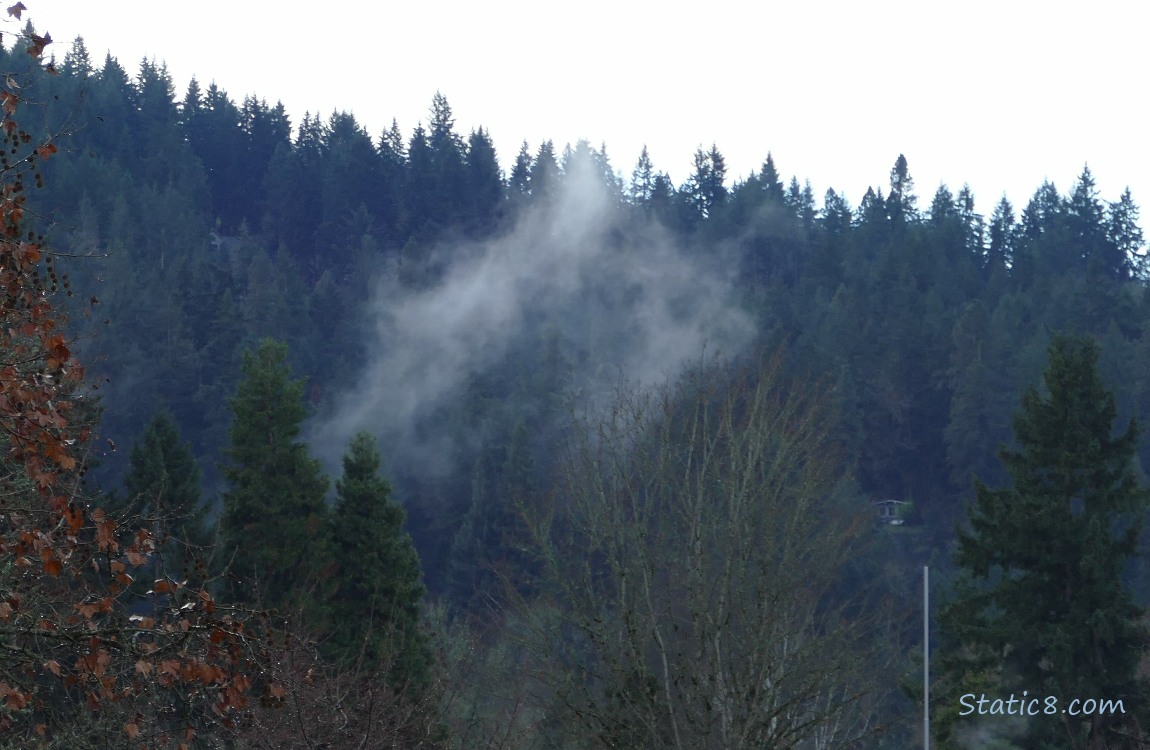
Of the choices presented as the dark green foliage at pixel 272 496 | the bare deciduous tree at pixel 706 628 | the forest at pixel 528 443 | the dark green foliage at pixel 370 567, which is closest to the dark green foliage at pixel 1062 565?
the forest at pixel 528 443

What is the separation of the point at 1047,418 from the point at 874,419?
5775 cm

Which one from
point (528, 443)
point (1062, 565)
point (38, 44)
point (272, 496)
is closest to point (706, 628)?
point (38, 44)

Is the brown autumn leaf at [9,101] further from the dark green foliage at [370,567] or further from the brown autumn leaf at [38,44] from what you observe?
the dark green foliage at [370,567]

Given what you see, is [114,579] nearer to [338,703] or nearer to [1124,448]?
[338,703]

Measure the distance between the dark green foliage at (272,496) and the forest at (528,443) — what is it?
10cm

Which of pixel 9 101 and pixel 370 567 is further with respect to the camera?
pixel 370 567

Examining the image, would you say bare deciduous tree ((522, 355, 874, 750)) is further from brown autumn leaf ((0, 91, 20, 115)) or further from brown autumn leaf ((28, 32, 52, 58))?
brown autumn leaf ((28, 32, 52, 58))

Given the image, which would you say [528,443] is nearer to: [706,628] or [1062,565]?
[1062,565]

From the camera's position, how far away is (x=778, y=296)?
94.2 meters

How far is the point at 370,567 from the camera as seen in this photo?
27.4 m

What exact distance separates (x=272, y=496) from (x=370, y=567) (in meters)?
3.14

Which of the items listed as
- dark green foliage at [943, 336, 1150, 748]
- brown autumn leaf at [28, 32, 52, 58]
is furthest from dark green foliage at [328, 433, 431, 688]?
brown autumn leaf at [28, 32, 52, 58]

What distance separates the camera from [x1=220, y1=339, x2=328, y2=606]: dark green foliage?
28.0 m

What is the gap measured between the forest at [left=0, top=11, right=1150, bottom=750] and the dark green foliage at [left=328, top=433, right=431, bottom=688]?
0.11m
